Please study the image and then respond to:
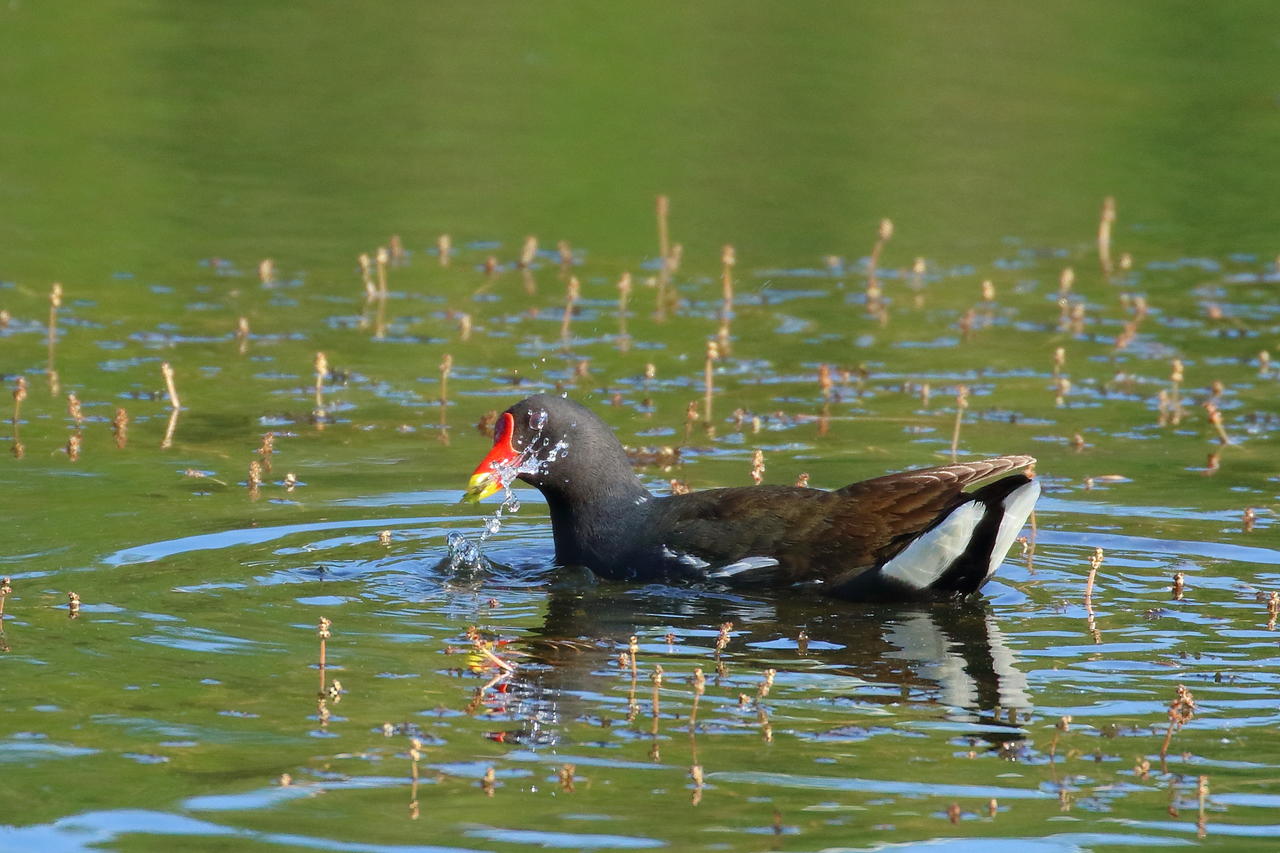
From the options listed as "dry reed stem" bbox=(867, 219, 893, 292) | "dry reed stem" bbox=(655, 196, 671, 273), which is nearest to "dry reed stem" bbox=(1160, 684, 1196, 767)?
"dry reed stem" bbox=(867, 219, 893, 292)

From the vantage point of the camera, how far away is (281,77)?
21.4 meters

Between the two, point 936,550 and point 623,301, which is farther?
point 623,301

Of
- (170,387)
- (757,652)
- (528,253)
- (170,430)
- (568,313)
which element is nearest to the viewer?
(757,652)

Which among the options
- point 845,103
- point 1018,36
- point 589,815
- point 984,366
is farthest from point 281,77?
point 589,815

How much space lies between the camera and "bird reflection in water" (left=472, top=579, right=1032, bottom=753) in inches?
241

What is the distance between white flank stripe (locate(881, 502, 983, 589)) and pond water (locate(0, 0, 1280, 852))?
22 centimetres

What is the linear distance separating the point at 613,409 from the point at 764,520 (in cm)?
289

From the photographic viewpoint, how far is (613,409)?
1083 cm

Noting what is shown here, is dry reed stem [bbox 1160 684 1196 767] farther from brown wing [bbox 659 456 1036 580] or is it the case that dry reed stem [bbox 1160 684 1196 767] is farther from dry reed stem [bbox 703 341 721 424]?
dry reed stem [bbox 703 341 721 424]

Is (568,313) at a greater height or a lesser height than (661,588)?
greater

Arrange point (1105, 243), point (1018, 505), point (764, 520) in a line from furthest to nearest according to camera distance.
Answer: point (1105, 243)
point (764, 520)
point (1018, 505)

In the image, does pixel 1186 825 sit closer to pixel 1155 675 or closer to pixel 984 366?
pixel 1155 675

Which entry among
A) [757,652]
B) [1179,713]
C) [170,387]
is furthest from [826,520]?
[170,387]

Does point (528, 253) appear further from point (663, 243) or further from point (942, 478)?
point (942, 478)
